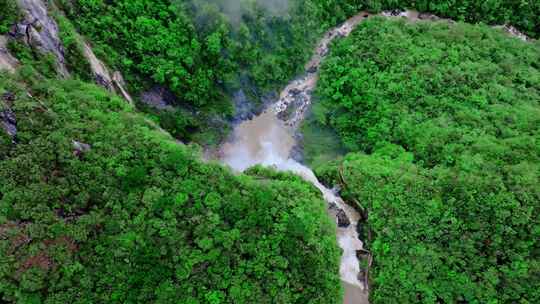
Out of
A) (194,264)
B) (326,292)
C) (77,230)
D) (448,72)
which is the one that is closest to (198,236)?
(194,264)

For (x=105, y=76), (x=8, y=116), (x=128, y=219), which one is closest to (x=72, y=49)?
(x=105, y=76)

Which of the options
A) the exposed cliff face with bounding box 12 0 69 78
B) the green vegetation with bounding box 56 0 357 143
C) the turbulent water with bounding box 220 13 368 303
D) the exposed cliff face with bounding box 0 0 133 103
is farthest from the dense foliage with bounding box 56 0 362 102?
the exposed cliff face with bounding box 12 0 69 78

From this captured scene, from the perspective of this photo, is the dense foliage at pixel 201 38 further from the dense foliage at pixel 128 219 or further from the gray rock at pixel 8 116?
the gray rock at pixel 8 116

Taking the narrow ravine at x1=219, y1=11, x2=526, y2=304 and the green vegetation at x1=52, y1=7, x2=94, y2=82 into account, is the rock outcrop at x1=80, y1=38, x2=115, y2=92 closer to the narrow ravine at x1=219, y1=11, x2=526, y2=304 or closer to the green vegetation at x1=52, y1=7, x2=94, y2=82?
the green vegetation at x1=52, y1=7, x2=94, y2=82

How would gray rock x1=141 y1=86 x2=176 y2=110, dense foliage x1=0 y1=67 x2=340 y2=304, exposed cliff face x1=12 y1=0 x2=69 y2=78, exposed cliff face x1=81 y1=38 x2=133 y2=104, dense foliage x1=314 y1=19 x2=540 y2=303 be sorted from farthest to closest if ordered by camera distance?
gray rock x1=141 y1=86 x2=176 y2=110
exposed cliff face x1=81 y1=38 x2=133 y2=104
dense foliage x1=314 y1=19 x2=540 y2=303
exposed cliff face x1=12 y1=0 x2=69 y2=78
dense foliage x1=0 y1=67 x2=340 y2=304

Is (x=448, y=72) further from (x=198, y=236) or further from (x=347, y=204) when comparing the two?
(x=198, y=236)

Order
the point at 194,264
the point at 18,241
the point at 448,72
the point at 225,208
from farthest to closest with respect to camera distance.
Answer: the point at 448,72
the point at 225,208
the point at 194,264
the point at 18,241
